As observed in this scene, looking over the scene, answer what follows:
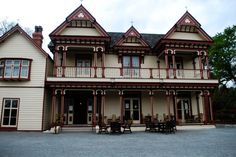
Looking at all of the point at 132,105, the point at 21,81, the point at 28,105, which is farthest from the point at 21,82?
the point at 132,105

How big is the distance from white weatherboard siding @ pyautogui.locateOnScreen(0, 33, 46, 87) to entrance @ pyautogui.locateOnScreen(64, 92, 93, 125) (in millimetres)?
3323

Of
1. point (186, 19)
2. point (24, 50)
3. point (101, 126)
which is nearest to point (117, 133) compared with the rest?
point (101, 126)

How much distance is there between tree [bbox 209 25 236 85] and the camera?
33.1 m

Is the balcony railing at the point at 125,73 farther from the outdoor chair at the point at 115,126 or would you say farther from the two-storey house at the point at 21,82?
the outdoor chair at the point at 115,126

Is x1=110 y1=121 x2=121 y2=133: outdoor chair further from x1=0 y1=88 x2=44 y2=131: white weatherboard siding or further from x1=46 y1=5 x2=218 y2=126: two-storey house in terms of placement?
x1=0 y1=88 x2=44 y2=131: white weatherboard siding

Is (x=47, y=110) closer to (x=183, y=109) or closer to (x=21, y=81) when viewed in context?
(x=21, y=81)

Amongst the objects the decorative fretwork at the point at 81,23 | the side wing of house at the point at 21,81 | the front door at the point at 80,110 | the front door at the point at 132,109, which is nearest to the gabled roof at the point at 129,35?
the decorative fretwork at the point at 81,23

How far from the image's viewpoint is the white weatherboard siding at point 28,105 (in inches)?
651

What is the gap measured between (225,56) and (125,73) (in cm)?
2185

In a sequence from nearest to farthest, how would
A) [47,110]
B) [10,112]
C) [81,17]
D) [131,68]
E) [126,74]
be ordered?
1. [10,112]
2. [47,110]
3. [81,17]
4. [126,74]
5. [131,68]

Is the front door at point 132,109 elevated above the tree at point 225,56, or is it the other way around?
the tree at point 225,56

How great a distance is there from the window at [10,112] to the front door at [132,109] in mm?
9256

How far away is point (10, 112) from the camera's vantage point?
1659 cm

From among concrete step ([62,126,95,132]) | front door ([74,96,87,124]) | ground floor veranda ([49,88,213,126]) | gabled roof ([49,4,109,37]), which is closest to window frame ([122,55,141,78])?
ground floor veranda ([49,88,213,126])
